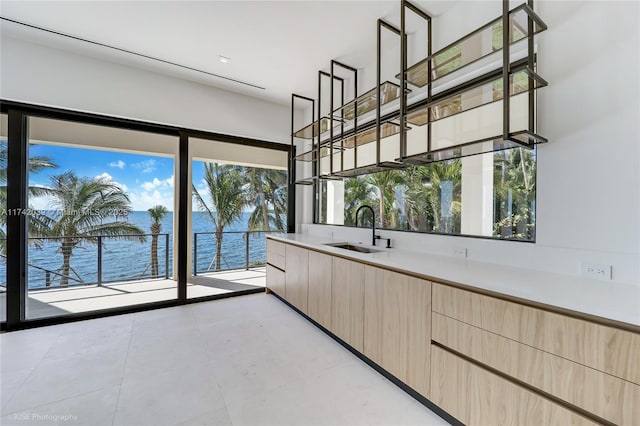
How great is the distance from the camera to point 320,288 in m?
2.59

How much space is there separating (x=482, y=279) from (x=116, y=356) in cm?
273

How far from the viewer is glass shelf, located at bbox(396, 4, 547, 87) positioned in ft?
4.98

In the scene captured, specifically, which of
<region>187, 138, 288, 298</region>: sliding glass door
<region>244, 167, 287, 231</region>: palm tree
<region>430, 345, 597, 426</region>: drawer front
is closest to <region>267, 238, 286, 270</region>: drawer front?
<region>187, 138, 288, 298</region>: sliding glass door

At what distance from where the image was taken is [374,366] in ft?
→ 6.62

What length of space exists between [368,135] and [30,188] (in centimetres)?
352

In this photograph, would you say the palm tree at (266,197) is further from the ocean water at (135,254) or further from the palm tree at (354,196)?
the palm tree at (354,196)

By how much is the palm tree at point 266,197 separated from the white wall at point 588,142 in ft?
11.4

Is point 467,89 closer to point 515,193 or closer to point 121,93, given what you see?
point 515,193

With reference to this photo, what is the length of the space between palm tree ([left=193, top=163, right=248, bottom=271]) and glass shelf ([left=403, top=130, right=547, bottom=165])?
3711 millimetres

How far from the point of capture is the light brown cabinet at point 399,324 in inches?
62.1

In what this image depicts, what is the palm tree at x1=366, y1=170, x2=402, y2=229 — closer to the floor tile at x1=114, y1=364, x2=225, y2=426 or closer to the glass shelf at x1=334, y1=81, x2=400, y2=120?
the glass shelf at x1=334, y1=81, x2=400, y2=120

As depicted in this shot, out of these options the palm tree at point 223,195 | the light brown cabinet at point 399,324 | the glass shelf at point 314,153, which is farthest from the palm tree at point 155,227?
the light brown cabinet at point 399,324

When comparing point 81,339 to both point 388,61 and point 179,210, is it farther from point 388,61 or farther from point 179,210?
point 388,61

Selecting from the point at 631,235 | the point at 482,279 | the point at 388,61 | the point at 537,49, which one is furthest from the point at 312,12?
the point at 631,235
